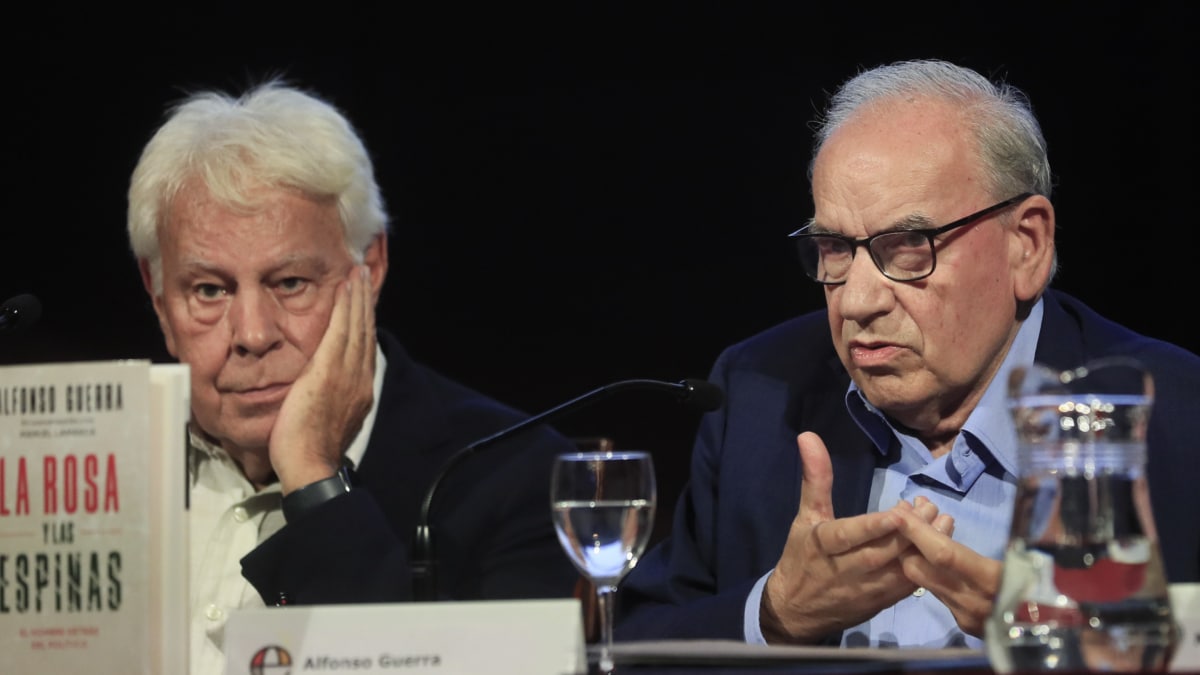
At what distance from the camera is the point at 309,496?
218 cm

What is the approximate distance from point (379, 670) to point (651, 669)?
293 millimetres

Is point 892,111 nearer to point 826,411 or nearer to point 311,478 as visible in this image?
point 826,411

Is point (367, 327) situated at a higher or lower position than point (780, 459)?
higher

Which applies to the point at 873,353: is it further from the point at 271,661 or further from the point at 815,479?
the point at 271,661

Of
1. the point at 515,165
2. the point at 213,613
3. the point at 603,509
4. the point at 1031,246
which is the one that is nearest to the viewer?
the point at 603,509

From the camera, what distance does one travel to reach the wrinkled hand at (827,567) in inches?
64.7

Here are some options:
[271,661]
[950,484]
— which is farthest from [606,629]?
[950,484]

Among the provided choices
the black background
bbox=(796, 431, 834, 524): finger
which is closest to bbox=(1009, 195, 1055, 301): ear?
bbox=(796, 431, 834, 524): finger

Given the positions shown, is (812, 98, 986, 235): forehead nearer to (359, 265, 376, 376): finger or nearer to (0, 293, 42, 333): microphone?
(359, 265, 376, 376): finger

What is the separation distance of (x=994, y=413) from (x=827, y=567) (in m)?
0.54

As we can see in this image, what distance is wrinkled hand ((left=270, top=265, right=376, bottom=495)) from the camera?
2.26 m

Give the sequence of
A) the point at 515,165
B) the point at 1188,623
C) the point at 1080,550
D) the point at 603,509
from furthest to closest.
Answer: the point at 515,165
the point at 603,509
the point at 1188,623
the point at 1080,550

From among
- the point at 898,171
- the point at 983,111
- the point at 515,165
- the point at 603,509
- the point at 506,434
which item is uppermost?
the point at 515,165

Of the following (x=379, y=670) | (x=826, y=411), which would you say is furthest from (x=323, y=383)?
(x=379, y=670)
